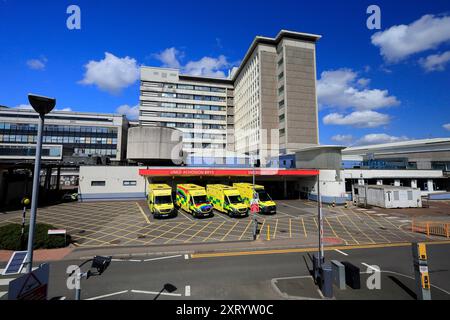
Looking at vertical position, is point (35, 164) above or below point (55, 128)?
below

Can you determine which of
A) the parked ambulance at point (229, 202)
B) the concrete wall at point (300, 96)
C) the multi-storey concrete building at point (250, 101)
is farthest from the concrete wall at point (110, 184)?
the concrete wall at point (300, 96)

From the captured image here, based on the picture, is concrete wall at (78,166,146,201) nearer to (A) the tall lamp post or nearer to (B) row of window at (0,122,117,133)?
(A) the tall lamp post

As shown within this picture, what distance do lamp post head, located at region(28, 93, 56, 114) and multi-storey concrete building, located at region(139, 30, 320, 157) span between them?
183 feet

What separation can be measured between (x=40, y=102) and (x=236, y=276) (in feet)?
36.8

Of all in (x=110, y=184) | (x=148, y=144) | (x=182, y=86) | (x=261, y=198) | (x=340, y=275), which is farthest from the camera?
(x=182, y=86)

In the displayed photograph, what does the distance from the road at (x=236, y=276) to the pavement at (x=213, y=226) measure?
3129 millimetres

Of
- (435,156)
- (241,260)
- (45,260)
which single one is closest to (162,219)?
(45,260)

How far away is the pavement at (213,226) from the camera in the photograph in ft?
58.1

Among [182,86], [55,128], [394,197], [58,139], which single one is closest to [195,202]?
[394,197]

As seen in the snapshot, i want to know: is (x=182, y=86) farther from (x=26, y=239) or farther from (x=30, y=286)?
(x=30, y=286)

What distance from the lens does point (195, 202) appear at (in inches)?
1001

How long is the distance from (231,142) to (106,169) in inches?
1978

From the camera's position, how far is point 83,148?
78.4 metres
